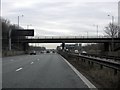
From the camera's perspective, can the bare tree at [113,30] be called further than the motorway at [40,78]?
Yes

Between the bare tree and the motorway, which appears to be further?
the bare tree

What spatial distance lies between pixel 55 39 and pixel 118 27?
34102mm

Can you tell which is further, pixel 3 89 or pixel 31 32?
pixel 31 32

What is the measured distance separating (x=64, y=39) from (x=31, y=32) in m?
15.1

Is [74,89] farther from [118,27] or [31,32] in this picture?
[118,27]

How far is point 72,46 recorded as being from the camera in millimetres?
149250

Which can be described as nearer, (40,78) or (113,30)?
(40,78)

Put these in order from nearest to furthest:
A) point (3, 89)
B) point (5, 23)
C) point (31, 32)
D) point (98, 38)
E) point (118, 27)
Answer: point (3, 89)
point (31, 32)
point (98, 38)
point (118, 27)
point (5, 23)

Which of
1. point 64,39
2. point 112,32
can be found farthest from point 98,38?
point 112,32

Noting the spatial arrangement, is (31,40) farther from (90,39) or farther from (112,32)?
(112,32)

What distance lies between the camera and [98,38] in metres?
99.4

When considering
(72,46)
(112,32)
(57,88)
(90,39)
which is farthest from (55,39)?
(57,88)

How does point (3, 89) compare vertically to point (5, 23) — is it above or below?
below

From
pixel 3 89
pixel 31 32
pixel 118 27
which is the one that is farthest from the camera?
pixel 118 27
